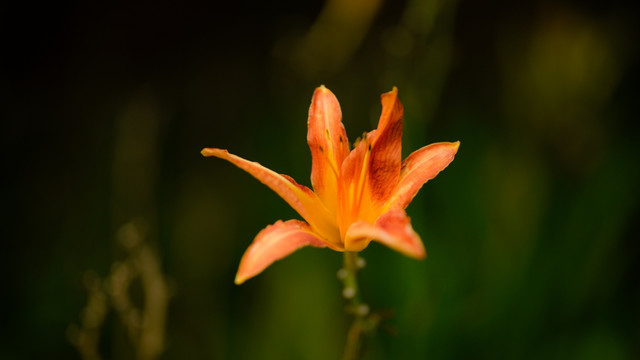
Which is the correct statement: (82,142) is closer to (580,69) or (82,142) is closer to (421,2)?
(421,2)

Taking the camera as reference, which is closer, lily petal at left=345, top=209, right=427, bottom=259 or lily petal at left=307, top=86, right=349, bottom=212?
lily petal at left=345, top=209, right=427, bottom=259

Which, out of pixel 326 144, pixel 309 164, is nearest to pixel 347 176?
pixel 326 144

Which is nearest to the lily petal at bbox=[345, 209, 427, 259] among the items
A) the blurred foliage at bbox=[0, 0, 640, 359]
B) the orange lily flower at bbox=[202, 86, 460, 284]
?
the orange lily flower at bbox=[202, 86, 460, 284]

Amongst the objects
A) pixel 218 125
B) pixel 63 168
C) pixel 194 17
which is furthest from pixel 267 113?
pixel 63 168

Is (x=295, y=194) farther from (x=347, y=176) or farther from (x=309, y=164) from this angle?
(x=309, y=164)

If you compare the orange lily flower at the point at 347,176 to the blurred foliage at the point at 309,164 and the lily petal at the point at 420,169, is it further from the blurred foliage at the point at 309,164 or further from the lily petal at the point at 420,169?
the blurred foliage at the point at 309,164

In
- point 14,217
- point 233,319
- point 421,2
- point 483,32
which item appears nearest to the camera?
point 421,2

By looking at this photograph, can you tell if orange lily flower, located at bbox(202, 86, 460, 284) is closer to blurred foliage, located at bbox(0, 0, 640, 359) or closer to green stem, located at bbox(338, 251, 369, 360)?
green stem, located at bbox(338, 251, 369, 360)
